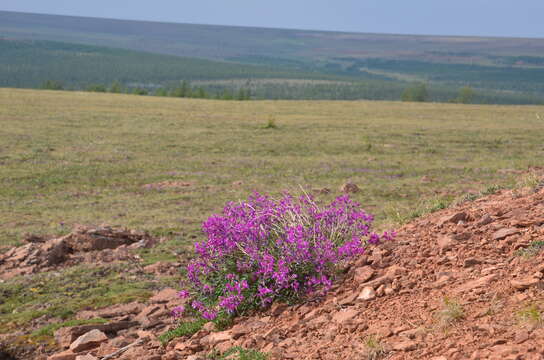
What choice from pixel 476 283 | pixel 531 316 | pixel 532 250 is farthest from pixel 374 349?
pixel 532 250

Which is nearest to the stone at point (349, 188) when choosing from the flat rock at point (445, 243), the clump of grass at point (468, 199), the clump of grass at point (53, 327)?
the clump of grass at point (468, 199)

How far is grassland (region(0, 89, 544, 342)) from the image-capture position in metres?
9.01

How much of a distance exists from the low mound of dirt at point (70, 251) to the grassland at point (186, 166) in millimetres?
413

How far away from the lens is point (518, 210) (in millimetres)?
7039

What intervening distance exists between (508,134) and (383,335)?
26.5m

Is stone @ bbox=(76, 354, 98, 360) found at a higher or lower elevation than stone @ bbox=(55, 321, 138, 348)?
higher

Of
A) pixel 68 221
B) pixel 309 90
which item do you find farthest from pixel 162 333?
pixel 309 90

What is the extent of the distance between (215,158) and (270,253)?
1574 cm

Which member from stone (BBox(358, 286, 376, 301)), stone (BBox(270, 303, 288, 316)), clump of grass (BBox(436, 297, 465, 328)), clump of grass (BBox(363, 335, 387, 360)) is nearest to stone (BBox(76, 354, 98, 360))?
stone (BBox(270, 303, 288, 316))

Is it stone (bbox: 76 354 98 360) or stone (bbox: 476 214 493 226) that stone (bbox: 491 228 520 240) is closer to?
stone (bbox: 476 214 493 226)

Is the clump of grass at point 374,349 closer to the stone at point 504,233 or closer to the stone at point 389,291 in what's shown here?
the stone at point 389,291

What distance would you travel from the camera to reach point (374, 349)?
187 inches

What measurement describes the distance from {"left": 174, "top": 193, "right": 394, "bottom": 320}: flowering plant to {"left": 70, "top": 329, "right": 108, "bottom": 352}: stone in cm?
74

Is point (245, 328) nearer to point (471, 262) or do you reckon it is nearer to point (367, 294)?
point (367, 294)
